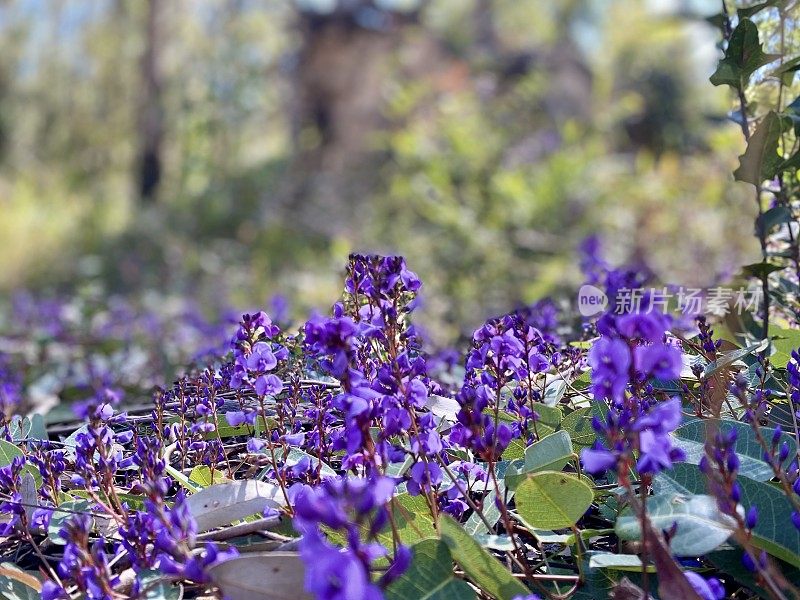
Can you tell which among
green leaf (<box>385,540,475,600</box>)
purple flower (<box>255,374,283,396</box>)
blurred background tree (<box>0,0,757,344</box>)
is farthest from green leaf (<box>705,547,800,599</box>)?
blurred background tree (<box>0,0,757,344</box>)

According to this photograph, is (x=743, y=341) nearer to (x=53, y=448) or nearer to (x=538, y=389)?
(x=538, y=389)

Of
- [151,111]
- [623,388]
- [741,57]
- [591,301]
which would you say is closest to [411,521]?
[623,388]

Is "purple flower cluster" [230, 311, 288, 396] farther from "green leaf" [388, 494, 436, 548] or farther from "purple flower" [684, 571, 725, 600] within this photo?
"purple flower" [684, 571, 725, 600]

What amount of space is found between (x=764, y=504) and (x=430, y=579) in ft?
1.55

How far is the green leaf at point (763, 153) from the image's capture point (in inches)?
75.5

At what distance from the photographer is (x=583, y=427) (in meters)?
1.60

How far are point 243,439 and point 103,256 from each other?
12993mm

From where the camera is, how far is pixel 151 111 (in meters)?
19.5

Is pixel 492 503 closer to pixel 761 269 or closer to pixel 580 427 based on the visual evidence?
pixel 580 427

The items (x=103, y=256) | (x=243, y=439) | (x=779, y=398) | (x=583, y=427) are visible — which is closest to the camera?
(x=583, y=427)

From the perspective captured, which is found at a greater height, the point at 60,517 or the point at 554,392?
the point at 554,392

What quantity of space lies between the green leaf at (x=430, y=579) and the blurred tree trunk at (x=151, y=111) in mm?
18857

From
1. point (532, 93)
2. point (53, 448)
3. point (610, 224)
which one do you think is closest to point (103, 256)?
point (532, 93)

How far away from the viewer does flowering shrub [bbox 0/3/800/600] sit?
3.38 ft
